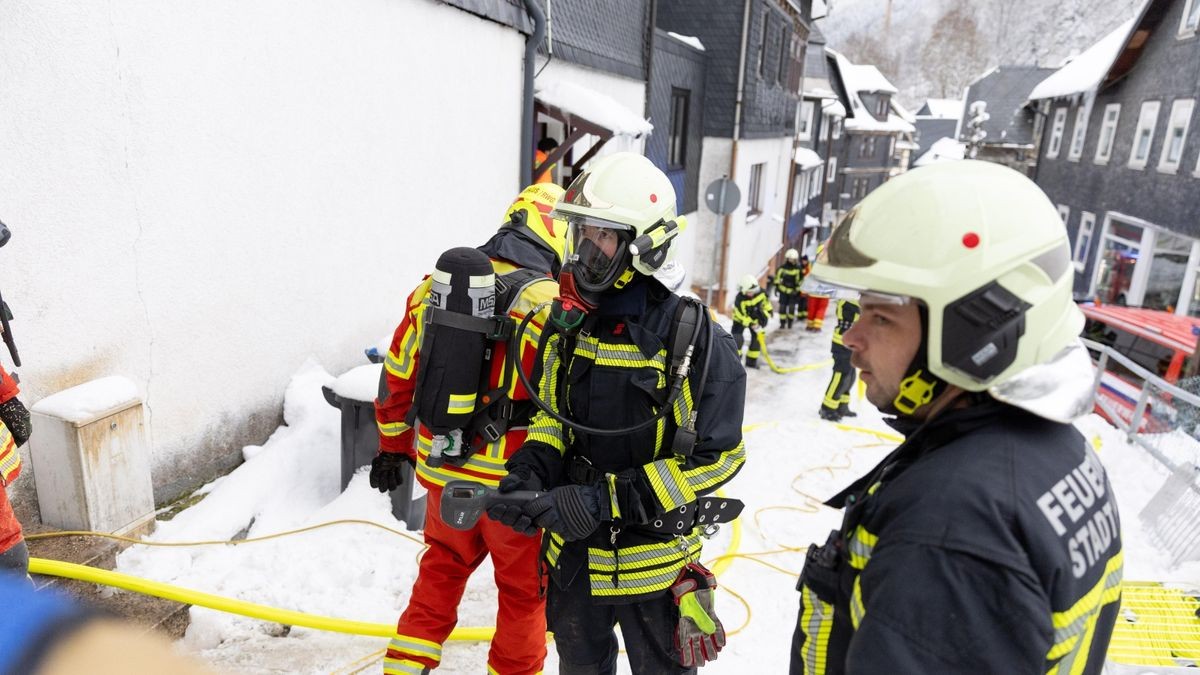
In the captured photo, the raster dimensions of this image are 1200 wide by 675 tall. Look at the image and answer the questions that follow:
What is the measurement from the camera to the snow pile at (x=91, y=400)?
341 centimetres

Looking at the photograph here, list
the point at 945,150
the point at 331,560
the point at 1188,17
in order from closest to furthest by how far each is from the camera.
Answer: the point at 331,560, the point at 1188,17, the point at 945,150

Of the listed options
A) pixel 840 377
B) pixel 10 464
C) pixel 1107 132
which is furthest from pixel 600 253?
pixel 1107 132

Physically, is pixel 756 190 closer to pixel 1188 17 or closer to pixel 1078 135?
pixel 1188 17

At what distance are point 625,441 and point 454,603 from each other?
4.12 feet

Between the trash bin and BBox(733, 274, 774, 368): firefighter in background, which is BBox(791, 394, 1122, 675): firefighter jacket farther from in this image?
BBox(733, 274, 774, 368): firefighter in background

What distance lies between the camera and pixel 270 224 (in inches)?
188

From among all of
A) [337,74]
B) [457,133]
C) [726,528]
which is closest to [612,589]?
[726,528]

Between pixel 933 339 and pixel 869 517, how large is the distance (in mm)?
362

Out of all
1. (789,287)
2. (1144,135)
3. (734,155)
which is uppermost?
(1144,135)

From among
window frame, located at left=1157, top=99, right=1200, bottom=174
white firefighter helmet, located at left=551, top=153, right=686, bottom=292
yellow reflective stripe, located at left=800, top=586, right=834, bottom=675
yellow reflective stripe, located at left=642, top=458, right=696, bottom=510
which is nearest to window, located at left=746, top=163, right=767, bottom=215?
window frame, located at left=1157, top=99, right=1200, bottom=174

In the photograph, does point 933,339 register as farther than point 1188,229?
No

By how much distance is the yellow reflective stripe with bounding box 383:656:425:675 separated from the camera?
302cm

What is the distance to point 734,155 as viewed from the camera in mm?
15641

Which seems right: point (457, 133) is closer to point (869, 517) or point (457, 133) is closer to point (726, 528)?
point (726, 528)
